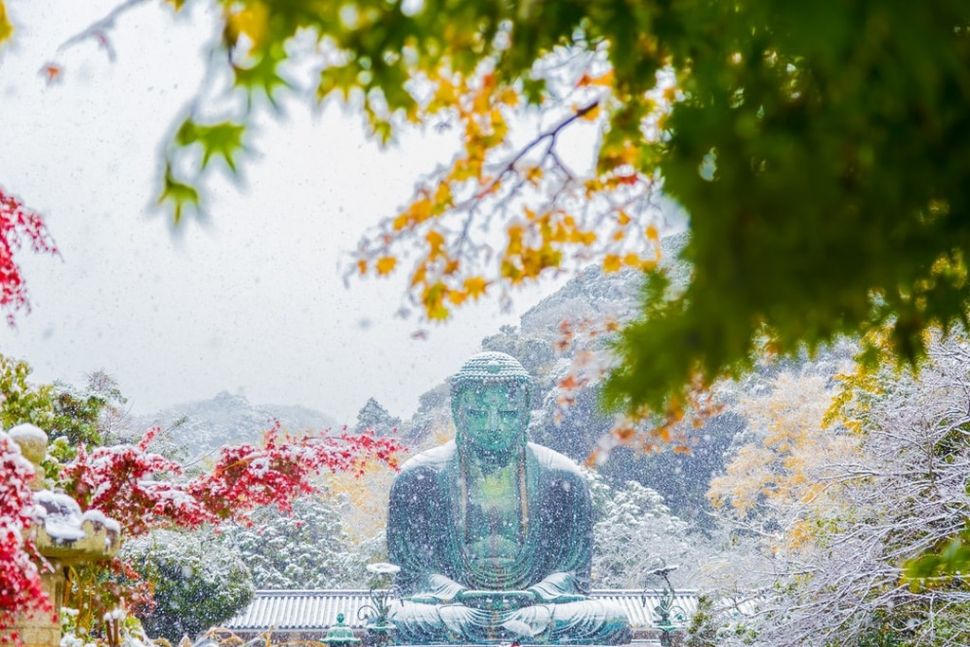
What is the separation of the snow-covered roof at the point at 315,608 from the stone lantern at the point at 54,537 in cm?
1252

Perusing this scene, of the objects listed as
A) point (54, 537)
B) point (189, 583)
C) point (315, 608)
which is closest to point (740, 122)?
point (54, 537)

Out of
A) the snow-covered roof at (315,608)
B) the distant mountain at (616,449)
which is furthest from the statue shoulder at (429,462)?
the distant mountain at (616,449)

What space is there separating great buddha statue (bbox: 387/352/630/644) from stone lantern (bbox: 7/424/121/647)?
454 cm

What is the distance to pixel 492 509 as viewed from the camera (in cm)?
930

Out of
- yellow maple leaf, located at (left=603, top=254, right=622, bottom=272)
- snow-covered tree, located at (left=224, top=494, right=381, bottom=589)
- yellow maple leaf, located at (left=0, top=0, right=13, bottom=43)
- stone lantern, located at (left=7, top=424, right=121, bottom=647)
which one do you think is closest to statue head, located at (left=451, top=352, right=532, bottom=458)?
stone lantern, located at (left=7, top=424, right=121, bottom=647)

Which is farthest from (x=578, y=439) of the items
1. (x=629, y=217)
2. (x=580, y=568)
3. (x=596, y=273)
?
(x=629, y=217)

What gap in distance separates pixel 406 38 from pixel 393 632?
7.33 meters

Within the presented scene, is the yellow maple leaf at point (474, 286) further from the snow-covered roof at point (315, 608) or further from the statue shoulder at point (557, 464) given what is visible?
the snow-covered roof at point (315, 608)

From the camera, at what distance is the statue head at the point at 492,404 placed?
9.07 metres

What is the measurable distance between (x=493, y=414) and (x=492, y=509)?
2.62 ft

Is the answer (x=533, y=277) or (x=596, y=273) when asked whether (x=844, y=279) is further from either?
(x=596, y=273)

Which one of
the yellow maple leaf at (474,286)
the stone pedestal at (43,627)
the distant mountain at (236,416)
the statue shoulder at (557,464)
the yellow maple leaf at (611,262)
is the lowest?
the stone pedestal at (43,627)

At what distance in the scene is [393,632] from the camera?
856cm

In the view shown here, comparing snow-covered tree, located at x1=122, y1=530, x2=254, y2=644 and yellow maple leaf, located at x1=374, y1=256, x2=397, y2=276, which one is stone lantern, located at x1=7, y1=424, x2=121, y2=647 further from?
snow-covered tree, located at x1=122, y1=530, x2=254, y2=644
